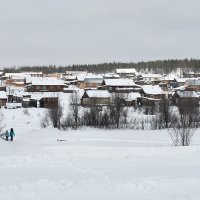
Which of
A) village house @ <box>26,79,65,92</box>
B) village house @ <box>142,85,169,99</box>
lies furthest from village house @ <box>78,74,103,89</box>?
village house @ <box>142,85,169,99</box>

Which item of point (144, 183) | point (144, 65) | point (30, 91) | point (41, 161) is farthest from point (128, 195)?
point (144, 65)

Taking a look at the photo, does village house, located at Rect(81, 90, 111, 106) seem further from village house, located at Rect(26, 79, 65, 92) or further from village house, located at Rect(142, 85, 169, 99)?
village house, located at Rect(26, 79, 65, 92)

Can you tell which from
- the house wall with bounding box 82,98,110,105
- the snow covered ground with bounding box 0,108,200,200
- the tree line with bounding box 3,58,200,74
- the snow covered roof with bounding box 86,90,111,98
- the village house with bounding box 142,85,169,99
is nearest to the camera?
→ the snow covered ground with bounding box 0,108,200,200

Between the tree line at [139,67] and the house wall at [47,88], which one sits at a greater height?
the tree line at [139,67]

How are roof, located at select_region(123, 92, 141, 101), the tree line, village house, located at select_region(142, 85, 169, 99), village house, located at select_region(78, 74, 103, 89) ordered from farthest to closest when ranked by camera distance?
the tree line, village house, located at select_region(78, 74, 103, 89), village house, located at select_region(142, 85, 169, 99), roof, located at select_region(123, 92, 141, 101)

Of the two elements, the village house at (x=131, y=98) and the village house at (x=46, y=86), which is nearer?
the village house at (x=131, y=98)

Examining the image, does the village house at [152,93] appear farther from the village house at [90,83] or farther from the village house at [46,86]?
the village house at [90,83]

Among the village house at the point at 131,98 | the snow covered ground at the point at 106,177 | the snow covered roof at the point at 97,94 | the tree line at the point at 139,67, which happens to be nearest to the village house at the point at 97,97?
the snow covered roof at the point at 97,94

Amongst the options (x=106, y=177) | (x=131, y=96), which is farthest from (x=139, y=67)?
(x=106, y=177)

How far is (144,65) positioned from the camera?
183 metres

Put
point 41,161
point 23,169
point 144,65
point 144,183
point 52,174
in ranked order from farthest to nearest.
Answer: point 144,65, point 41,161, point 23,169, point 52,174, point 144,183

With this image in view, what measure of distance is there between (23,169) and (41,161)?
1.94 m

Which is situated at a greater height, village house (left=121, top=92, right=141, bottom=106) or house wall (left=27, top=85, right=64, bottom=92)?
house wall (left=27, top=85, right=64, bottom=92)

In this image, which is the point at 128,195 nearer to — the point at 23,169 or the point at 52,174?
the point at 52,174
